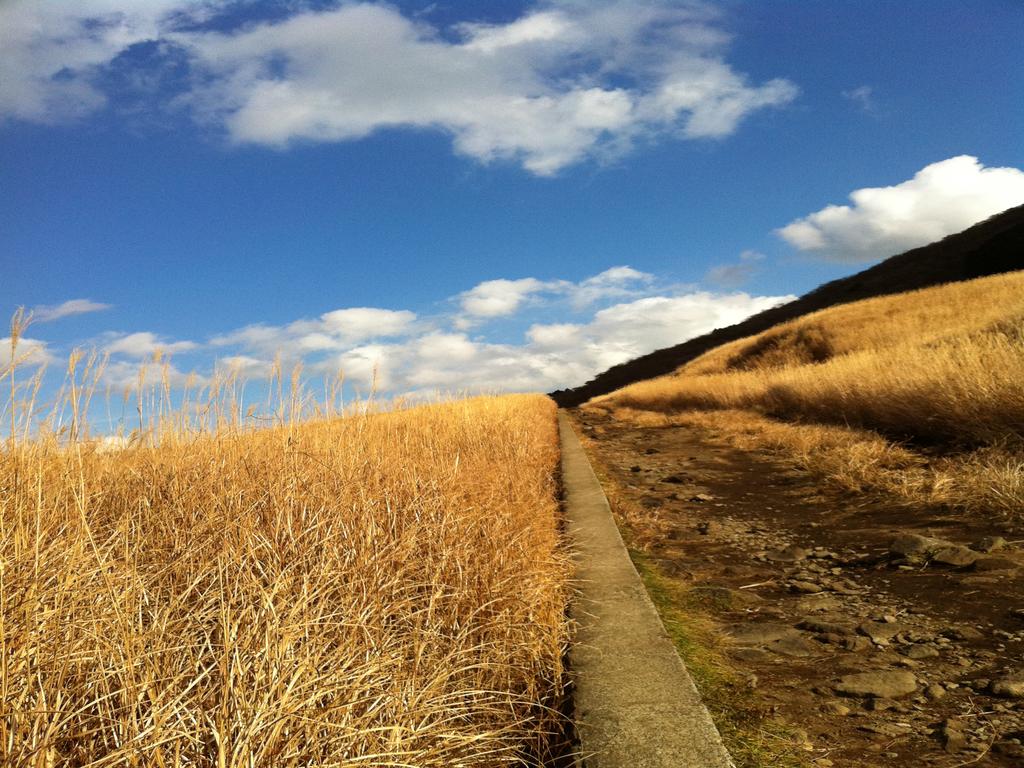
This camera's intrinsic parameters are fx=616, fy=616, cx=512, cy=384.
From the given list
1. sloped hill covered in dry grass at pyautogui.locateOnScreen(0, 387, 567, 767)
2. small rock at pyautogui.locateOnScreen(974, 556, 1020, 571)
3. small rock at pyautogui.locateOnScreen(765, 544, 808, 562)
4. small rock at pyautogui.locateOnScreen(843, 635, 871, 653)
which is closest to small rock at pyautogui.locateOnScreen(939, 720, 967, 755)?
small rock at pyautogui.locateOnScreen(843, 635, 871, 653)

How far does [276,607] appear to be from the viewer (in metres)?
2.24

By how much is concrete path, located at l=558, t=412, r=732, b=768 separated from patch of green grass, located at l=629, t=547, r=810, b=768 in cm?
11

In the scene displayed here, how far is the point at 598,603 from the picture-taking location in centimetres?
308

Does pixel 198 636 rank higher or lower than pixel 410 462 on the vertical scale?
lower

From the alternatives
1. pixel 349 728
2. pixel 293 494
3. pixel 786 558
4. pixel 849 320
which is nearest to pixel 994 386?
pixel 786 558

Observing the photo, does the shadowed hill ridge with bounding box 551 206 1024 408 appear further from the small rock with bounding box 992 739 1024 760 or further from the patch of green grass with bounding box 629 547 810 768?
the small rock with bounding box 992 739 1024 760

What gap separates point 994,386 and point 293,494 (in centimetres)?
698

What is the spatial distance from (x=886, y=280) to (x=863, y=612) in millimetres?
39263

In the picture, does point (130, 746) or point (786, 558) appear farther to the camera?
point (786, 558)

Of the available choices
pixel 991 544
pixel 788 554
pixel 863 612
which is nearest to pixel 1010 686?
pixel 863 612

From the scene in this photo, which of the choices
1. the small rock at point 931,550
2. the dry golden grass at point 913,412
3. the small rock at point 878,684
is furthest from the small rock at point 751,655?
the dry golden grass at point 913,412

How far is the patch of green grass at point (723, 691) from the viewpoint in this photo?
1944 millimetres

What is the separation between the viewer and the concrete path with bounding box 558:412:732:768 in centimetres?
189

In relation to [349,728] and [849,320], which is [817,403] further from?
[849,320]
